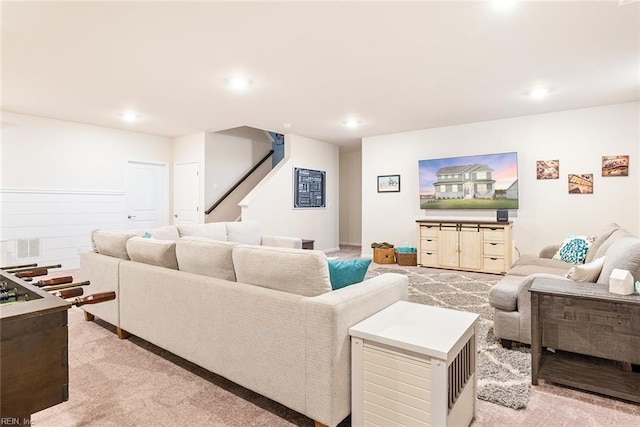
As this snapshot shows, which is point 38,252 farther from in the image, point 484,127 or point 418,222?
point 484,127

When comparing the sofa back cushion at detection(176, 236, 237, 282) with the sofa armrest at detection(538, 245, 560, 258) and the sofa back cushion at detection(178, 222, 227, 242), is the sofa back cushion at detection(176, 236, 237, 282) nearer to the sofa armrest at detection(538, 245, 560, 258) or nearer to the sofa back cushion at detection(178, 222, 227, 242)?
the sofa back cushion at detection(178, 222, 227, 242)

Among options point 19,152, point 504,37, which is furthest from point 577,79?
point 19,152

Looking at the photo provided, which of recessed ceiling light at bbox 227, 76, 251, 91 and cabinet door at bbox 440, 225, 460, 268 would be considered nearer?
recessed ceiling light at bbox 227, 76, 251, 91

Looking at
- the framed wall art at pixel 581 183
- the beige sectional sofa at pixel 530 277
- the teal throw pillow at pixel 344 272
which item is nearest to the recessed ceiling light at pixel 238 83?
the teal throw pillow at pixel 344 272

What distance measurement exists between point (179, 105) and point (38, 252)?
10.9 ft

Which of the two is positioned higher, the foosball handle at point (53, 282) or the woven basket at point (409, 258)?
the foosball handle at point (53, 282)

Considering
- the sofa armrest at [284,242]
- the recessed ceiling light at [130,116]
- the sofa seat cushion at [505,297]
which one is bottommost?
the sofa seat cushion at [505,297]

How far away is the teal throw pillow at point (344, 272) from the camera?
1.83m


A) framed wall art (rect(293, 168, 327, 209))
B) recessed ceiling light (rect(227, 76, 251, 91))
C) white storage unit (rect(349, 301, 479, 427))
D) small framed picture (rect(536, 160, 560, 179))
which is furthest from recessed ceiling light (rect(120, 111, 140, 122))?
small framed picture (rect(536, 160, 560, 179))

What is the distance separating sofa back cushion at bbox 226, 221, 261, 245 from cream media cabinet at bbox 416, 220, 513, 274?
272 centimetres

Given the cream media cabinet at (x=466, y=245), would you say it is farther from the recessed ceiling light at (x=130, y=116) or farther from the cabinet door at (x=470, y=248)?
the recessed ceiling light at (x=130, y=116)

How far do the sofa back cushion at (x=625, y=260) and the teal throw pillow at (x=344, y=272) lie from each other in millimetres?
1510

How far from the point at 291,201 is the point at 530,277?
491 centimetres

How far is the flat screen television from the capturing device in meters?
5.36
